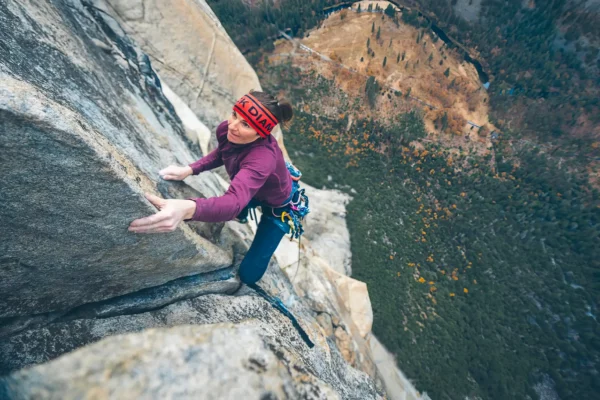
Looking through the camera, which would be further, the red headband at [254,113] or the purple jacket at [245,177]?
the red headband at [254,113]

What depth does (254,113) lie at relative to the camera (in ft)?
8.69

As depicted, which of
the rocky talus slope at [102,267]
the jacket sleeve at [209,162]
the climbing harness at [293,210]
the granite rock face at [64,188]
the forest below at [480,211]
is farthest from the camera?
the forest below at [480,211]

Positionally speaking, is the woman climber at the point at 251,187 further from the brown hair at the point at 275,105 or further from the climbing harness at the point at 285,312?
the climbing harness at the point at 285,312

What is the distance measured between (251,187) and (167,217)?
27.6 inches

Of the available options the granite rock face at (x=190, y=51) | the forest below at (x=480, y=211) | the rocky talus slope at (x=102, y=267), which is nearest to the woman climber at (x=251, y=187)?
the rocky talus slope at (x=102, y=267)

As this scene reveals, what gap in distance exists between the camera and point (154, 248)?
8.66 ft

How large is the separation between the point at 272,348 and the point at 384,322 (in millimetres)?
22621

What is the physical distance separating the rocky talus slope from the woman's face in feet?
3.00

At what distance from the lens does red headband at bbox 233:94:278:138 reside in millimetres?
2639

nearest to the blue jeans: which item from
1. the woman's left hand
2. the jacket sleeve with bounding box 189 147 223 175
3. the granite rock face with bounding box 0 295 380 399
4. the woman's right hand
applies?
the jacket sleeve with bounding box 189 147 223 175

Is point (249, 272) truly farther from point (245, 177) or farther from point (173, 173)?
point (245, 177)

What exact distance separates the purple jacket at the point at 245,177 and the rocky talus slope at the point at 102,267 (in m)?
0.59

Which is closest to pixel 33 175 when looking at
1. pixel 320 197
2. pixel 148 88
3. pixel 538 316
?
pixel 148 88

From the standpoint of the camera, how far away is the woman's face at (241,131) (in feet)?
8.79
